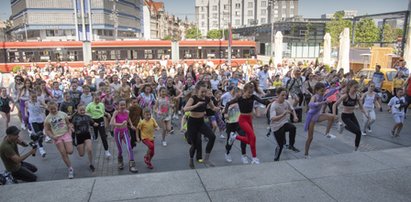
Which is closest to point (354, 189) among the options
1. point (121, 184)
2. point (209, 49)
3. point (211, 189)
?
point (211, 189)

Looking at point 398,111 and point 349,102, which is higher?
point 349,102

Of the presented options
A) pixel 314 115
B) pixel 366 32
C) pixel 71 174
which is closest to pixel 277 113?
pixel 314 115

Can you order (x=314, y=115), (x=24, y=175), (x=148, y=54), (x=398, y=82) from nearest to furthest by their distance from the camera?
(x=24, y=175) → (x=314, y=115) → (x=398, y=82) → (x=148, y=54)

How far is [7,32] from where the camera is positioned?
3752 inches

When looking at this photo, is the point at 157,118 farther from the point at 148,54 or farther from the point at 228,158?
the point at 148,54

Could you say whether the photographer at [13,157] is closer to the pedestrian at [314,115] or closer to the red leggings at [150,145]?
the red leggings at [150,145]

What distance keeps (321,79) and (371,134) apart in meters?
3.17

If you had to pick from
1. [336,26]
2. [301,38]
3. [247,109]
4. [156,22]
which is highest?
[156,22]

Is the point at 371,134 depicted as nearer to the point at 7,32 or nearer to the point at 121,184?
the point at 121,184

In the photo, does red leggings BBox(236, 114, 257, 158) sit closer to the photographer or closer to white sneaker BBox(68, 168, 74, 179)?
white sneaker BBox(68, 168, 74, 179)

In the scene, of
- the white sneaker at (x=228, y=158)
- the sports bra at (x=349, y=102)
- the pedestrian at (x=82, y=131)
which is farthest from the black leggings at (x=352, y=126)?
the pedestrian at (x=82, y=131)

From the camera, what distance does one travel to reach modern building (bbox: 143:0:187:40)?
102500 millimetres

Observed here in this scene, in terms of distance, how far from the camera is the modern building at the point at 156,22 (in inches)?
4035

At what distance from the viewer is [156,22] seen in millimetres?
110188
